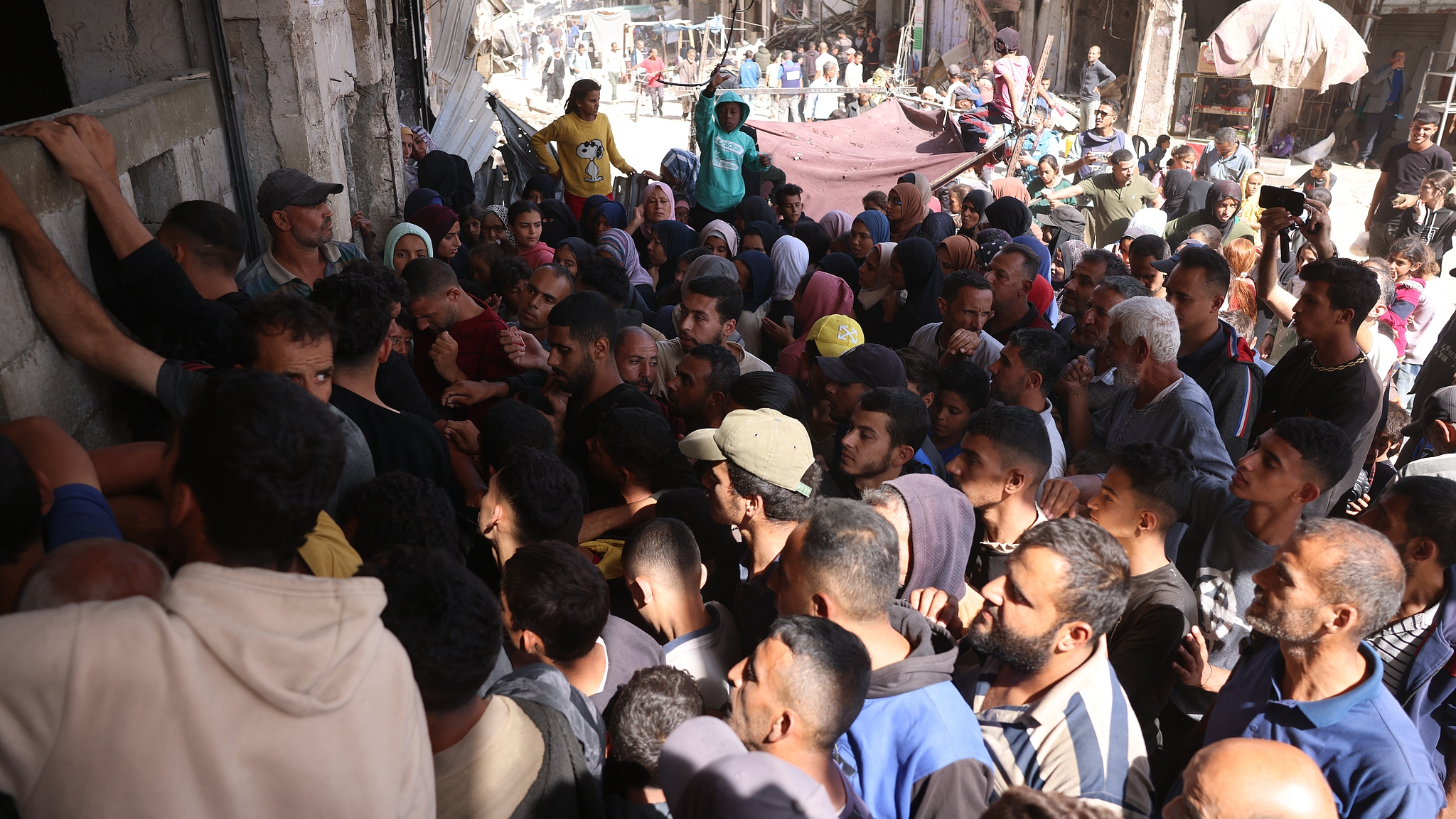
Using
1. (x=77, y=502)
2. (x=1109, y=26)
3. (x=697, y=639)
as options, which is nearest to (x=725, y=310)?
(x=697, y=639)

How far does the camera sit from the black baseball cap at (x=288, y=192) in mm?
3838

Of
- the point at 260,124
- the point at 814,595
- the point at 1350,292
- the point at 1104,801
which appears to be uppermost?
the point at 260,124

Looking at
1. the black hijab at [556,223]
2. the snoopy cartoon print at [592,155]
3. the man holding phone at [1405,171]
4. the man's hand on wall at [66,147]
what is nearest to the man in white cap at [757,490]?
the man's hand on wall at [66,147]

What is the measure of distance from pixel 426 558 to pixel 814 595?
102 centimetres

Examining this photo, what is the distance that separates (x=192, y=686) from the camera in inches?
48.7

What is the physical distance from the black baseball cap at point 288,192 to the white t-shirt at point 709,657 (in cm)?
260

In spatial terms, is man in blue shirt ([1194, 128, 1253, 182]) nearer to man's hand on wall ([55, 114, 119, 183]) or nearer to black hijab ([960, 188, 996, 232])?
black hijab ([960, 188, 996, 232])

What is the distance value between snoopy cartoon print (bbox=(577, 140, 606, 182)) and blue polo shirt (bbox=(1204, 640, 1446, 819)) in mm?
7036

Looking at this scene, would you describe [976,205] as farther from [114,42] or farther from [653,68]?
[653,68]

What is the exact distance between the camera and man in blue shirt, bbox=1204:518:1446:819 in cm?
216

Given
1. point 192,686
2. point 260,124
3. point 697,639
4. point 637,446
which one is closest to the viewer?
Answer: point 192,686

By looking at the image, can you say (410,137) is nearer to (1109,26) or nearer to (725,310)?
(725,310)

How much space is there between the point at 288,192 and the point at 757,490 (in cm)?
248

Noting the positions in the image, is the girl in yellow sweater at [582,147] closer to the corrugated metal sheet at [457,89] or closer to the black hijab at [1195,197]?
the corrugated metal sheet at [457,89]
